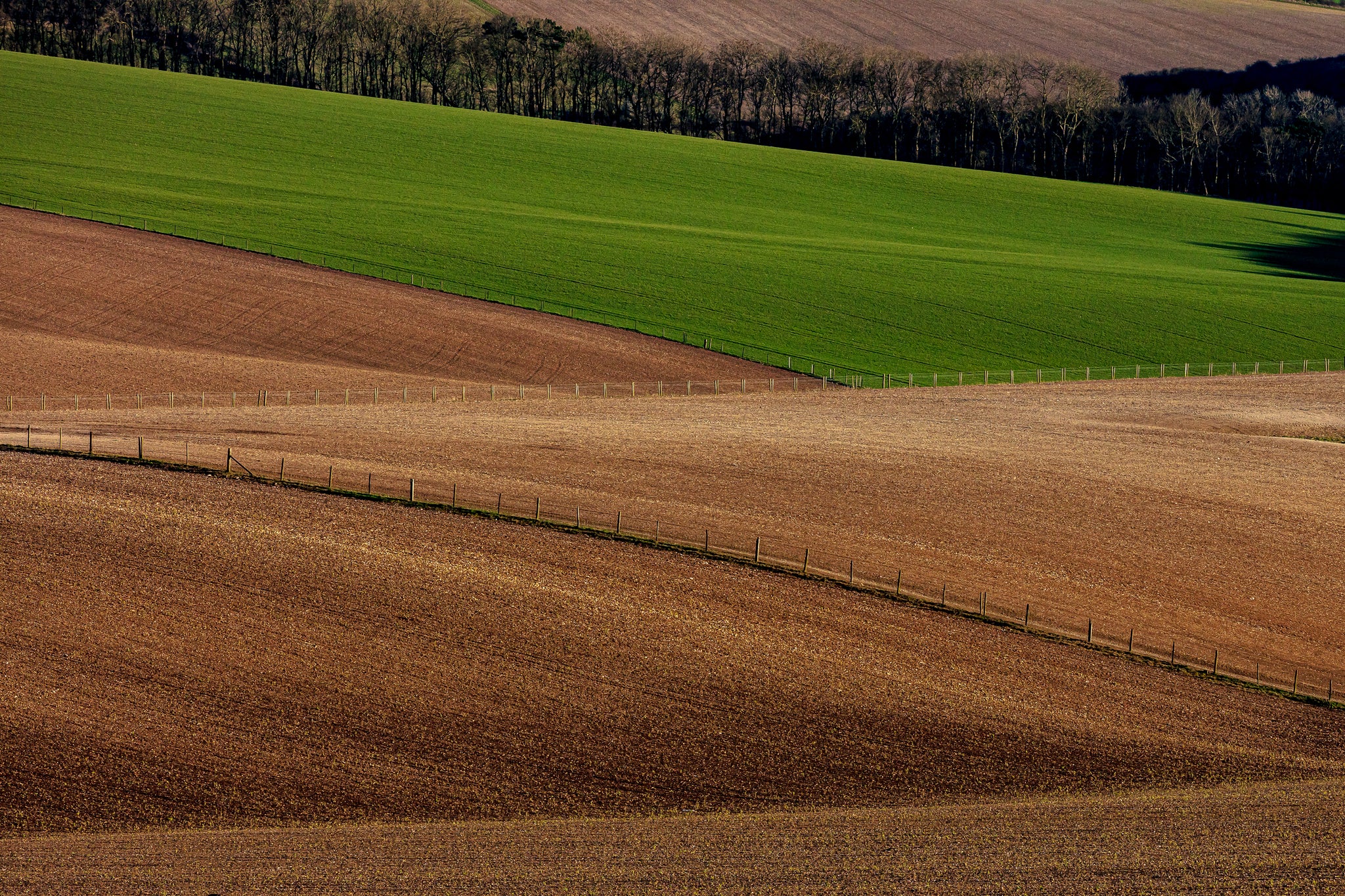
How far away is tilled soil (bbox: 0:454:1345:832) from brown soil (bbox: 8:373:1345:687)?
148 inches

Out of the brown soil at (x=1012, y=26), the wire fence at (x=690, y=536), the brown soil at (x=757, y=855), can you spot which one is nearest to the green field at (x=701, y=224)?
the wire fence at (x=690, y=536)

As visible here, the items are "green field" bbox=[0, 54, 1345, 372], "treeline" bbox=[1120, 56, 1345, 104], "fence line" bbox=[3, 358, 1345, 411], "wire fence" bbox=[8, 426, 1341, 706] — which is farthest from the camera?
"treeline" bbox=[1120, 56, 1345, 104]

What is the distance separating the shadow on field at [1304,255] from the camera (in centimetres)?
9700

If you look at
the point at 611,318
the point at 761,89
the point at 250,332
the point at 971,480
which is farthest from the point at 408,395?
the point at 761,89

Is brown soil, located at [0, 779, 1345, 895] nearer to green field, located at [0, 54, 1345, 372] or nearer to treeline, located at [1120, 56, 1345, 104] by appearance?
green field, located at [0, 54, 1345, 372]

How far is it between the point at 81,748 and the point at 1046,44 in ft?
559

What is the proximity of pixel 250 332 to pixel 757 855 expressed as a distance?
1811 inches

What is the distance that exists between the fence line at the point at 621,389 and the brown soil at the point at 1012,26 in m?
105

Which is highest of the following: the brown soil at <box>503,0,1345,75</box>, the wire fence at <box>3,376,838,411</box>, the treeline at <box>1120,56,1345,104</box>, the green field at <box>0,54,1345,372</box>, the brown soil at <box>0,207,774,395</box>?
the brown soil at <box>503,0,1345,75</box>

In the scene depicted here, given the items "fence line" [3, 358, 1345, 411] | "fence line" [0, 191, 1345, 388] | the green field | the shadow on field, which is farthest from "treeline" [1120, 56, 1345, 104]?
"fence line" [0, 191, 1345, 388]

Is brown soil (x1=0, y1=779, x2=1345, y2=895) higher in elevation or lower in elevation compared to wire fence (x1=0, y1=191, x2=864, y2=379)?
lower

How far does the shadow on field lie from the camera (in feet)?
318

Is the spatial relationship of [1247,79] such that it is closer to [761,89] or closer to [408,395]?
[761,89]

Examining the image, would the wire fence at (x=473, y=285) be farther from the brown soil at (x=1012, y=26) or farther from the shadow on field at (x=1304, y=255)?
the brown soil at (x=1012, y=26)
